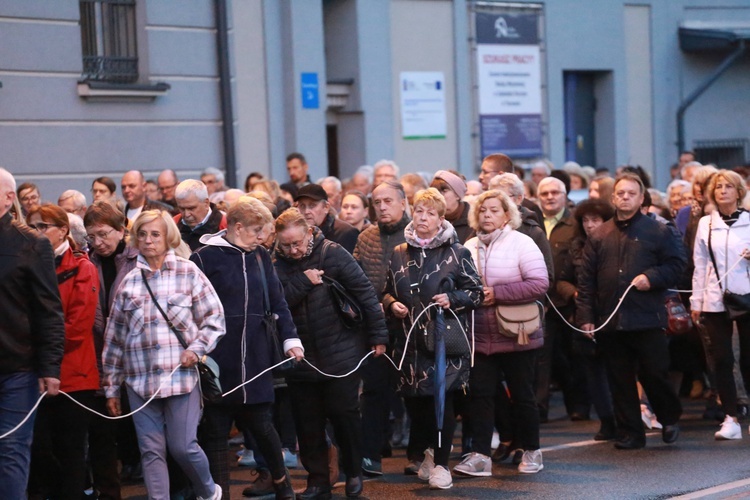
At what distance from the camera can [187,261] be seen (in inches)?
319

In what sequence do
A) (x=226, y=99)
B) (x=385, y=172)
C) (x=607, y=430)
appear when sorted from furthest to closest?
(x=226, y=99)
(x=385, y=172)
(x=607, y=430)

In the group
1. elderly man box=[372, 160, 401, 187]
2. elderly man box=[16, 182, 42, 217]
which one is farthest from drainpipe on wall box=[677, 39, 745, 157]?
elderly man box=[16, 182, 42, 217]

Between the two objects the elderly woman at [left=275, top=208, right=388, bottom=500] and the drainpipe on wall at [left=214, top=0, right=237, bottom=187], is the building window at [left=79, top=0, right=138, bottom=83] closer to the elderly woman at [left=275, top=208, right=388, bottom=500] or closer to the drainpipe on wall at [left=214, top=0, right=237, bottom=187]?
the drainpipe on wall at [left=214, top=0, right=237, bottom=187]

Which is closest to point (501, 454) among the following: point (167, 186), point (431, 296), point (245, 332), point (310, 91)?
point (431, 296)

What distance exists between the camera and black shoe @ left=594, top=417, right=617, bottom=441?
1086cm

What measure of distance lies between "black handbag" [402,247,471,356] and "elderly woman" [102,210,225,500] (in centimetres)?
153

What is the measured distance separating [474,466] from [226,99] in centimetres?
822

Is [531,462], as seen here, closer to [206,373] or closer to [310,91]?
[206,373]

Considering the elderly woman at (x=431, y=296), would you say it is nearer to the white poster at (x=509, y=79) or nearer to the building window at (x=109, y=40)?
the building window at (x=109, y=40)

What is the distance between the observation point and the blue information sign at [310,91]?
61.3 ft

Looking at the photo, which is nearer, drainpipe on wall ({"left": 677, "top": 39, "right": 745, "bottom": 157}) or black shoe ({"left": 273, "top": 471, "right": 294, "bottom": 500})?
black shoe ({"left": 273, "top": 471, "right": 294, "bottom": 500})

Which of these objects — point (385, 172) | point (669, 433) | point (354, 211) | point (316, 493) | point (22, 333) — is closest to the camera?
Answer: point (22, 333)

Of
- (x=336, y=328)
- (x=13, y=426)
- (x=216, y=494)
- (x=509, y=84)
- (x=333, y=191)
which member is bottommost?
(x=216, y=494)

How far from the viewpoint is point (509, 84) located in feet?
73.5
